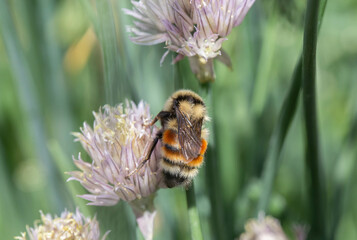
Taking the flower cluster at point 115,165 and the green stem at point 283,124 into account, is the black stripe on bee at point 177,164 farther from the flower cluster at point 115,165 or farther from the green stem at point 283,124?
the green stem at point 283,124

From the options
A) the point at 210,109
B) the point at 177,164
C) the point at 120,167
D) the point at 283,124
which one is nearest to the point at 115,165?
the point at 120,167

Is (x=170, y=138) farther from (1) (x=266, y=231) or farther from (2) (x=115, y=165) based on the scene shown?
(1) (x=266, y=231)

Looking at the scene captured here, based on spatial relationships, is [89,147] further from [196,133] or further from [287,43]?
[287,43]

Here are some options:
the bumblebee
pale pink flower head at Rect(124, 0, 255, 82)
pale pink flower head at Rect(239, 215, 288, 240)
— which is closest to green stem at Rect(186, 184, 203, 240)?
the bumblebee

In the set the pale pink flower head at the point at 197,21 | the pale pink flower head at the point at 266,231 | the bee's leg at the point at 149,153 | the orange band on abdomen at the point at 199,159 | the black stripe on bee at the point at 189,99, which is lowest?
the pale pink flower head at the point at 266,231

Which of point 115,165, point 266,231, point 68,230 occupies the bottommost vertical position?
point 266,231

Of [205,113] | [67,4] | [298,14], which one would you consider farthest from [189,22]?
[67,4]

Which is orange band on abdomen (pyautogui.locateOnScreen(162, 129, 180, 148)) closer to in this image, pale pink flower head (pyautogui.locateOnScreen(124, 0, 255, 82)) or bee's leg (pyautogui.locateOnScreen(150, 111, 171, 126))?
bee's leg (pyautogui.locateOnScreen(150, 111, 171, 126))

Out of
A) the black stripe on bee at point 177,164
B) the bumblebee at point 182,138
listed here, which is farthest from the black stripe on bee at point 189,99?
the black stripe on bee at point 177,164
